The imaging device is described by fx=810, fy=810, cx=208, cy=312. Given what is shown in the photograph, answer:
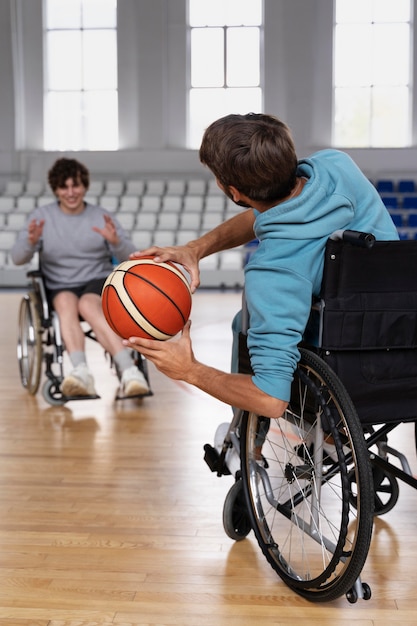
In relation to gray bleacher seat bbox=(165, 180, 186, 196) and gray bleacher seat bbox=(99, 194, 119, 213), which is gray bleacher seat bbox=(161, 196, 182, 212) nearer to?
gray bleacher seat bbox=(165, 180, 186, 196)

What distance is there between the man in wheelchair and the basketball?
1.72 meters

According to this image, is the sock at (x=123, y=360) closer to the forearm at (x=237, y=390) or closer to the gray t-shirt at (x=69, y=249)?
the gray t-shirt at (x=69, y=249)

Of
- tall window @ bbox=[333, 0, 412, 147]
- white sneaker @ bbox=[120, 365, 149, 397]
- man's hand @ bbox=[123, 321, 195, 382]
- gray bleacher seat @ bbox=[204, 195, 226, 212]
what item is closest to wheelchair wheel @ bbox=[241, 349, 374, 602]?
man's hand @ bbox=[123, 321, 195, 382]

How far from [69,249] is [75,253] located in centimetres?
3

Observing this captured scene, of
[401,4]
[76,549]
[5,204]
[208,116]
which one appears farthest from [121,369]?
[401,4]

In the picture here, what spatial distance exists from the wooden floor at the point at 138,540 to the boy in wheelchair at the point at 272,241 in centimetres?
45

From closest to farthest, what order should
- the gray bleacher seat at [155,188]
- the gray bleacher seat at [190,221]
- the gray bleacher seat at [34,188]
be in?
the gray bleacher seat at [190,221] → the gray bleacher seat at [155,188] → the gray bleacher seat at [34,188]

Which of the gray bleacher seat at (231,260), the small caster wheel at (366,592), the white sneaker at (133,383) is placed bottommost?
the gray bleacher seat at (231,260)

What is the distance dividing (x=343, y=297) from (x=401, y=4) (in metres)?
13.2

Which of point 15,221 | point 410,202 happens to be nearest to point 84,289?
point 15,221

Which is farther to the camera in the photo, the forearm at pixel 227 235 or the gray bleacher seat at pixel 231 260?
the gray bleacher seat at pixel 231 260

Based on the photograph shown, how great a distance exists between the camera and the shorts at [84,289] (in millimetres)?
3713

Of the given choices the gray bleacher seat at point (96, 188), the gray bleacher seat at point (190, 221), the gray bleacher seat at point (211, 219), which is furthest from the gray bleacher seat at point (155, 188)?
the gray bleacher seat at point (211, 219)

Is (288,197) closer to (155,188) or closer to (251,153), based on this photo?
(251,153)
